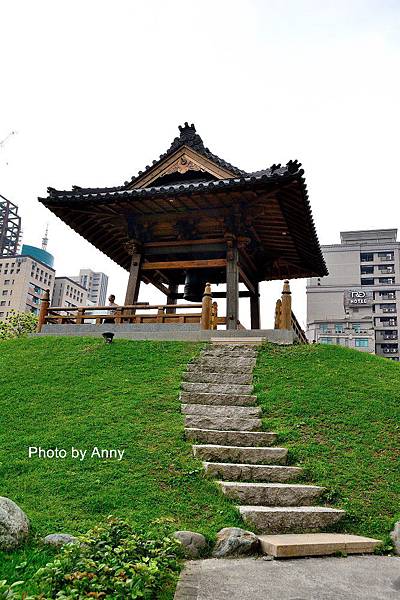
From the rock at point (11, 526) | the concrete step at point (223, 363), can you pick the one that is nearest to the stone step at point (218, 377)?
the concrete step at point (223, 363)

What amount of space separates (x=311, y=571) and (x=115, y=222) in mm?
12915

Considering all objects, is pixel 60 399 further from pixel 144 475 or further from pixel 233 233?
pixel 233 233

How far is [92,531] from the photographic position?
13.3ft

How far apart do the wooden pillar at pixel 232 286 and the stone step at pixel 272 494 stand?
7.80m

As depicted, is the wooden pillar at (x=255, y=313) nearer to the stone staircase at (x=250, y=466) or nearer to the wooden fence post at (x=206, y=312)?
the wooden fence post at (x=206, y=312)

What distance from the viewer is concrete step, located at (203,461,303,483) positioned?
5.93 metres

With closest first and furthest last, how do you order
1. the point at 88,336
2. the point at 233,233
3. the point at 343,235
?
the point at 88,336, the point at 233,233, the point at 343,235

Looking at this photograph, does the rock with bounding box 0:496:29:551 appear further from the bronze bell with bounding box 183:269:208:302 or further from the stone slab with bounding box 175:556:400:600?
the bronze bell with bounding box 183:269:208:302

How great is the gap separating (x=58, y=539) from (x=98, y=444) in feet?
7.34

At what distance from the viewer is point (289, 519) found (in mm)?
5031

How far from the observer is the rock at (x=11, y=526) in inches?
160

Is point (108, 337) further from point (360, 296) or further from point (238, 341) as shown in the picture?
point (360, 296)

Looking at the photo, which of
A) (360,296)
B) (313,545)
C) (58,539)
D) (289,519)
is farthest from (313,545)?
(360,296)

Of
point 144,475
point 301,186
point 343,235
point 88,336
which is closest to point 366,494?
point 144,475
